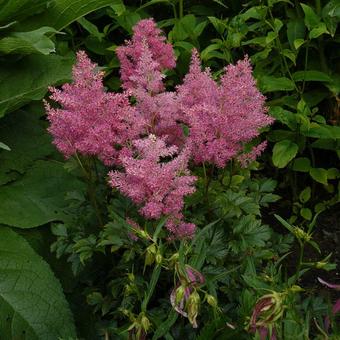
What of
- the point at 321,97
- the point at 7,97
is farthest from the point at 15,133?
the point at 321,97

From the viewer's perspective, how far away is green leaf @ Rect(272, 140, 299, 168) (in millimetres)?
Answer: 2914

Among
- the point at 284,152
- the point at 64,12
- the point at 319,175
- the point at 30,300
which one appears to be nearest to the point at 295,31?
the point at 284,152

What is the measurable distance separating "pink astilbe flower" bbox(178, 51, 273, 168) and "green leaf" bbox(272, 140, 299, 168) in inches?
37.4

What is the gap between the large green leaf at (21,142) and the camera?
2648 millimetres

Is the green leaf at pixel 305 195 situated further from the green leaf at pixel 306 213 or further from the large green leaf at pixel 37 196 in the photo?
the large green leaf at pixel 37 196

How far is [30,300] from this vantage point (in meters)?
2.27

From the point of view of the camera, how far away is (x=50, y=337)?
2232mm

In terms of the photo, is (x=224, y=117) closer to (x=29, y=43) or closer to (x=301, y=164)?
(x=29, y=43)

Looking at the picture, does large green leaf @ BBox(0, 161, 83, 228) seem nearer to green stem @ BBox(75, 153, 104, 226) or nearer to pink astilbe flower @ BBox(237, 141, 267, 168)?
green stem @ BBox(75, 153, 104, 226)

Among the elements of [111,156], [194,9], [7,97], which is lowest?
[194,9]

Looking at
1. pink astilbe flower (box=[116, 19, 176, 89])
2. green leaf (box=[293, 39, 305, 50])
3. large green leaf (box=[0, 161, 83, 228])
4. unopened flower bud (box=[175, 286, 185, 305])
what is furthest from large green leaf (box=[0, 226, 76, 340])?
green leaf (box=[293, 39, 305, 50])

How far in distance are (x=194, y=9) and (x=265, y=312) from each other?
7.79ft

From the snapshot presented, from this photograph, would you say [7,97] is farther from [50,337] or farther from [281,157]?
[281,157]

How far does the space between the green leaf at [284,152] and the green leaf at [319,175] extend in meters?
0.20
